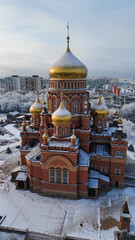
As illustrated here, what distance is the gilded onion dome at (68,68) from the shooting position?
54.7ft

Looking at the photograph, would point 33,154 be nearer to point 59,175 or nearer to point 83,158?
point 59,175

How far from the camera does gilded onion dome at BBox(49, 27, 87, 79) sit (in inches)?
657

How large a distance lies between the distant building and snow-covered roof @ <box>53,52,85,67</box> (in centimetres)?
7453

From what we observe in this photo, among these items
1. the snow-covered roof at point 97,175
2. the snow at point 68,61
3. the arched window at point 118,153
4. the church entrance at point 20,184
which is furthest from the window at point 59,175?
the snow at point 68,61

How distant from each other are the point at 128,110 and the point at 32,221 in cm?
4275

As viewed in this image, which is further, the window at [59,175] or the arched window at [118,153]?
the arched window at [118,153]

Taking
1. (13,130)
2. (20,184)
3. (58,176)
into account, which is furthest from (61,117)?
(13,130)

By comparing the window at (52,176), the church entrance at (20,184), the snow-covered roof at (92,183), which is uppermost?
the window at (52,176)

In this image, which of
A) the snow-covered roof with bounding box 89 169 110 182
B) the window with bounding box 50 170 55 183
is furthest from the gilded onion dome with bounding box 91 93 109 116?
the window with bounding box 50 170 55 183

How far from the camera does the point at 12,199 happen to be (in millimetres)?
15570

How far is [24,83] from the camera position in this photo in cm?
9550

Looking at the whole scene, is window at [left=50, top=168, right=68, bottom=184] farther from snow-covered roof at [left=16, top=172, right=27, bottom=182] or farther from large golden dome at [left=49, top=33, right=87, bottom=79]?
large golden dome at [left=49, top=33, right=87, bottom=79]

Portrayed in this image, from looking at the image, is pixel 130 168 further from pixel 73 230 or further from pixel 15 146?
pixel 15 146

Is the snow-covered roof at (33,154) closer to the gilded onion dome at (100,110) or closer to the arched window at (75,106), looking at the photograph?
the arched window at (75,106)
